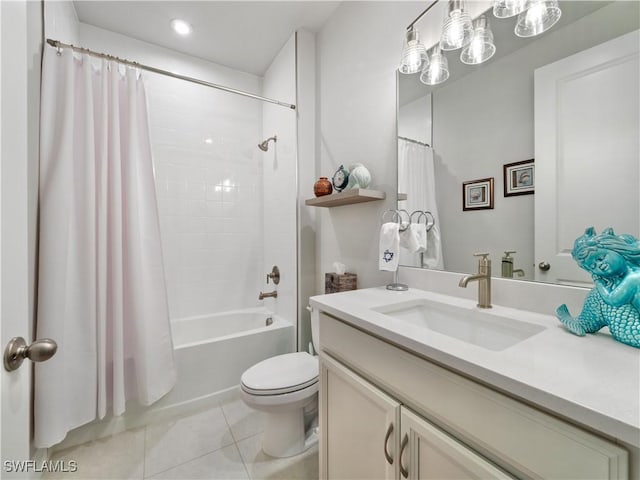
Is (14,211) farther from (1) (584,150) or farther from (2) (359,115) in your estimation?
(2) (359,115)

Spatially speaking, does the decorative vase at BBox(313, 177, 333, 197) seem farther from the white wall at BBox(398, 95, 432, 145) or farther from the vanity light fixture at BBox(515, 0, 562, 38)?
the vanity light fixture at BBox(515, 0, 562, 38)

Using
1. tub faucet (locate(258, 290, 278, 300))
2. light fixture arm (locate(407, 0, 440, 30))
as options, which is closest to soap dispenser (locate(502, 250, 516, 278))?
light fixture arm (locate(407, 0, 440, 30))

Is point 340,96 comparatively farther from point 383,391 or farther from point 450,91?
point 383,391

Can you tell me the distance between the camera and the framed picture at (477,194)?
1045 mm

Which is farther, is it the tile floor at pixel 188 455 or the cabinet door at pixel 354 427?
the tile floor at pixel 188 455

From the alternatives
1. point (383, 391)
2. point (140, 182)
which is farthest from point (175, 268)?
point (383, 391)

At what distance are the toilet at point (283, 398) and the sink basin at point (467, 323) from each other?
2.18 feet

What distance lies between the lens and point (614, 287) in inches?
24.2

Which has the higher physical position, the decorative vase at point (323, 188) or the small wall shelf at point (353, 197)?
the decorative vase at point (323, 188)

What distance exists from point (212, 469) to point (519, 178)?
1.86m

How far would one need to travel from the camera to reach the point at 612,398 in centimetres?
42

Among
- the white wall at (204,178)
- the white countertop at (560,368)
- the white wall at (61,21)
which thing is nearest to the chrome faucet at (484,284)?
the white countertop at (560,368)

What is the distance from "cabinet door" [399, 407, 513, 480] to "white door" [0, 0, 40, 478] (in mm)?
785

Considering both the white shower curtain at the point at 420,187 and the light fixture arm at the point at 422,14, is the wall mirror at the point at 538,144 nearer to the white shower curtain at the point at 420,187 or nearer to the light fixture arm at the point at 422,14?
the white shower curtain at the point at 420,187
